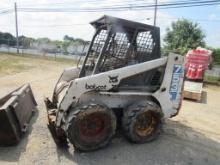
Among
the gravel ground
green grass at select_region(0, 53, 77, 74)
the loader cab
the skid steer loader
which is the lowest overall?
green grass at select_region(0, 53, 77, 74)

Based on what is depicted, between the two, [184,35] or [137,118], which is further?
[184,35]

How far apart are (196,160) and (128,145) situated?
1.19 m

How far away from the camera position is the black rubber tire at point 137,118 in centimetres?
516

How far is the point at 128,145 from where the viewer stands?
17.5 feet

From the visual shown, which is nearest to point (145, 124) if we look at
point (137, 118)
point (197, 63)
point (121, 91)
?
point (137, 118)

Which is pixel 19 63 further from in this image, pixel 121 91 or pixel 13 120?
pixel 121 91

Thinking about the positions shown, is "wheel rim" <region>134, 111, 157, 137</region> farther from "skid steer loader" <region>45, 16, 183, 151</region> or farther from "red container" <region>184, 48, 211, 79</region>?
"red container" <region>184, 48, 211, 79</region>

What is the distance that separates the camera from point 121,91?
5320 millimetres

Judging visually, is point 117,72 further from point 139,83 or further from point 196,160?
point 196,160

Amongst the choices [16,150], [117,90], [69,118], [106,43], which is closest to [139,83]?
[117,90]

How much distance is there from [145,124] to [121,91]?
30.7 inches

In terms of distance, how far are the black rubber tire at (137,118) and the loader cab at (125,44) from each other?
2.72ft

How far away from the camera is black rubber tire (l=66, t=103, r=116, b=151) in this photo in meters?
4.77

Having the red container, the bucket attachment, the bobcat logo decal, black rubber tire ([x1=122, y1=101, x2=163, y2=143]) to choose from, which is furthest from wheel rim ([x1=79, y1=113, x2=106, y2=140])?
the red container
